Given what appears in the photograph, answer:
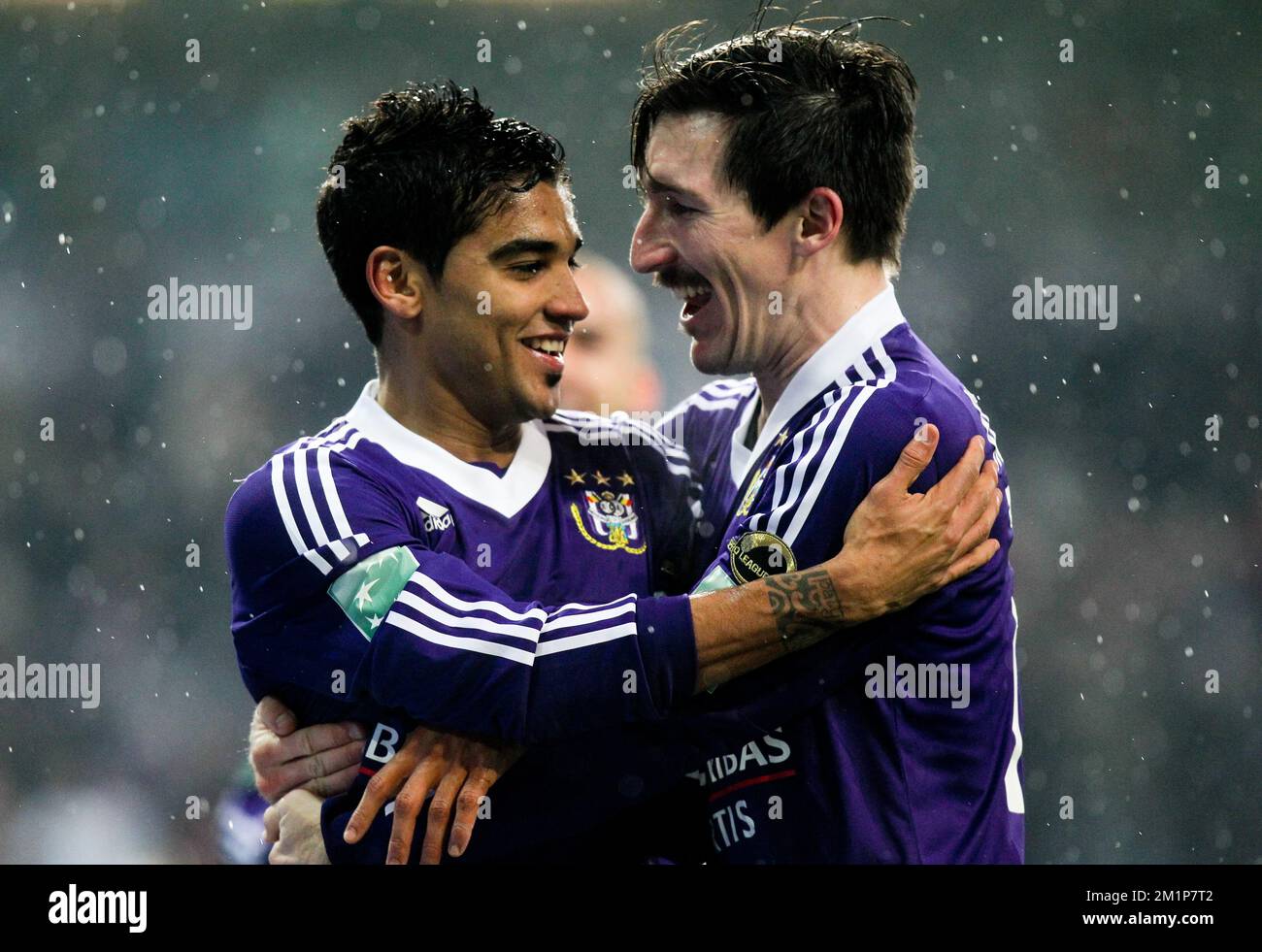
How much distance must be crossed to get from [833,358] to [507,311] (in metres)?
0.54

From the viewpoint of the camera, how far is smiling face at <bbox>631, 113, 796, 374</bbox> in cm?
213

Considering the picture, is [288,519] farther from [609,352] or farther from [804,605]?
[609,352]

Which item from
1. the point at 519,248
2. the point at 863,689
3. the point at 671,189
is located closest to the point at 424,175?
the point at 519,248

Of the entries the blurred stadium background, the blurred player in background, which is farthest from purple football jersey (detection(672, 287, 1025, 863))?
the blurred stadium background

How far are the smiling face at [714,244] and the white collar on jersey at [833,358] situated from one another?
0.11 m

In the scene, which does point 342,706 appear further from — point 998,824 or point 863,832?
point 998,824

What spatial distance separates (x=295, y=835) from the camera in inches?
78.7

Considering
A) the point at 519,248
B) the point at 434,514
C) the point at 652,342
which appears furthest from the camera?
the point at 652,342

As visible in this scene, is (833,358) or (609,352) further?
(609,352)

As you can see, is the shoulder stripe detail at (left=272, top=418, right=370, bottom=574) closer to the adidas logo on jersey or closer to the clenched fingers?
the adidas logo on jersey

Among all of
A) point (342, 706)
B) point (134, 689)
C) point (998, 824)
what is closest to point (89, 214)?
point (134, 689)

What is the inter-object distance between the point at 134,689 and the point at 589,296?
1.99m

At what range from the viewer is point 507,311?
2.10 m
